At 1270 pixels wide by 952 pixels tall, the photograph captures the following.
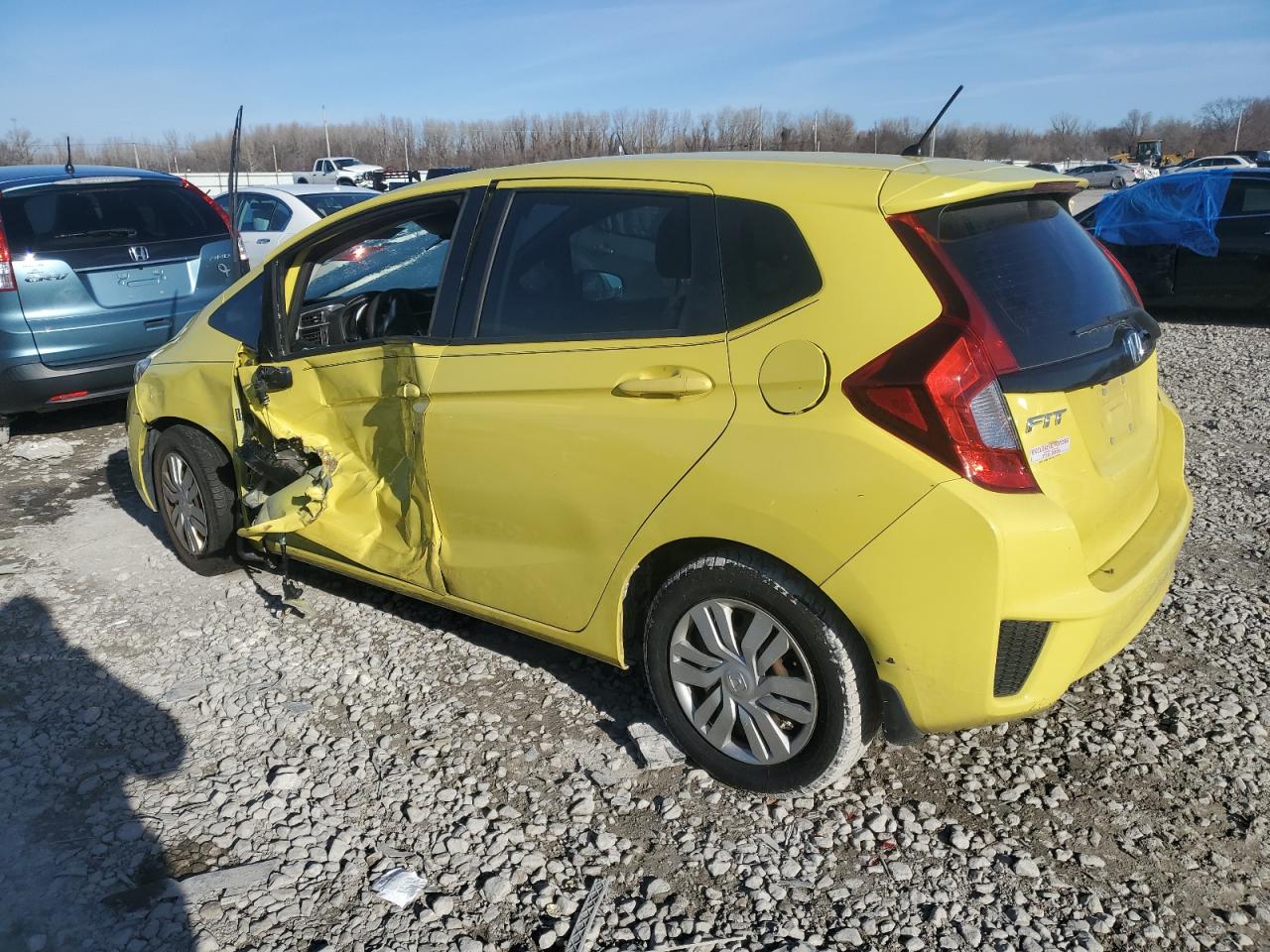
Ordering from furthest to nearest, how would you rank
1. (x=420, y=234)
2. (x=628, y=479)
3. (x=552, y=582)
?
1. (x=420, y=234)
2. (x=552, y=582)
3. (x=628, y=479)

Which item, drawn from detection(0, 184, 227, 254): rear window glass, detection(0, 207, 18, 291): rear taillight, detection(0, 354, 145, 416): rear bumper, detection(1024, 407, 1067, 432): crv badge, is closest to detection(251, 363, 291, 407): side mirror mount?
detection(1024, 407, 1067, 432): crv badge

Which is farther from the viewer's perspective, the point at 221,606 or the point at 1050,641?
the point at 221,606

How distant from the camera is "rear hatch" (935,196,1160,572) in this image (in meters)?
2.47

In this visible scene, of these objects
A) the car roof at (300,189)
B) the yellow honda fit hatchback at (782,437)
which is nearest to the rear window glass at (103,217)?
the yellow honda fit hatchback at (782,437)

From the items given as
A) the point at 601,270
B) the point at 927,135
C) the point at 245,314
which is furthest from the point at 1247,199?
the point at 245,314

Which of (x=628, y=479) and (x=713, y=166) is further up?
(x=713, y=166)

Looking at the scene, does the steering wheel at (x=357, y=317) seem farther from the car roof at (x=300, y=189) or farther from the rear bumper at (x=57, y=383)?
the car roof at (x=300, y=189)

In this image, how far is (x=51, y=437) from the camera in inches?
281

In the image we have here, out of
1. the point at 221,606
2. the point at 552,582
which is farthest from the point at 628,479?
the point at 221,606

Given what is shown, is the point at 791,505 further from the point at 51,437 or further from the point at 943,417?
the point at 51,437

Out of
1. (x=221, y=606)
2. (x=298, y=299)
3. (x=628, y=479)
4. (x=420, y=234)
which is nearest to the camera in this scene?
(x=628, y=479)

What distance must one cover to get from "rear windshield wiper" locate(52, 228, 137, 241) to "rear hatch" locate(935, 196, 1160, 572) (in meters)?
6.07

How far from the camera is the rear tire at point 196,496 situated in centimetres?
446

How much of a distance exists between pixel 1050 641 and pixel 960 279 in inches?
36.3
